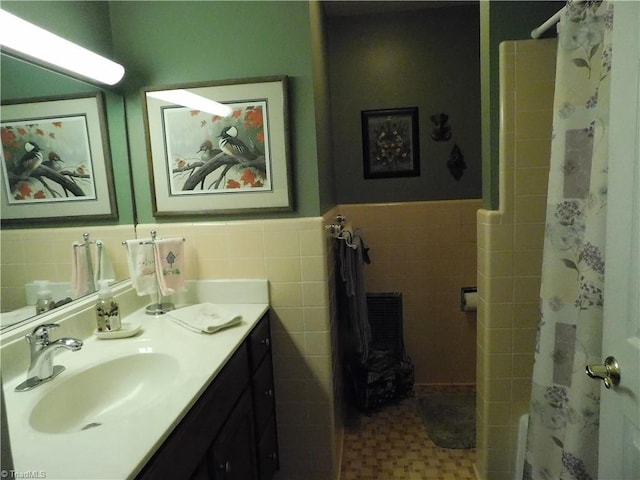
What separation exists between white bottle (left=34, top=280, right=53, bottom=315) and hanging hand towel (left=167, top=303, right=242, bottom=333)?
0.41m

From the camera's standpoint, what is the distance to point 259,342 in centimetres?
152

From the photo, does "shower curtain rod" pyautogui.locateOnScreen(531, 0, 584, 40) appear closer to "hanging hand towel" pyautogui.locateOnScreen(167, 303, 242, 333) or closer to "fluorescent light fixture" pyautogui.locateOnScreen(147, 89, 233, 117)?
"fluorescent light fixture" pyautogui.locateOnScreen(147, 89, 233, 117)

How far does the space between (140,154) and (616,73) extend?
5.59 feet

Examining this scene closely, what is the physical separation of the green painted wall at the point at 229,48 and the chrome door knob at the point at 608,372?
42.7 inches

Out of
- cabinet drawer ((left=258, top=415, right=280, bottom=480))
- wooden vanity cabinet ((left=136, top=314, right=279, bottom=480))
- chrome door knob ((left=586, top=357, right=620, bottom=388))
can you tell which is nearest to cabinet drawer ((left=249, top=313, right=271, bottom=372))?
wooden vanity cabinet ((left=136, top=314, right=279, bottom=480))

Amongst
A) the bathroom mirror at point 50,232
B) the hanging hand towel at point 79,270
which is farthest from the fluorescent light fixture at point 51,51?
the hanging hand towel at point 79,270

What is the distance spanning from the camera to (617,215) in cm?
85

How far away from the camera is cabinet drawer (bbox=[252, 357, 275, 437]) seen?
1.47 meters

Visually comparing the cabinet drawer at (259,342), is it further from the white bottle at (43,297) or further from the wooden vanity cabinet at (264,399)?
the white bottle at (43,297)

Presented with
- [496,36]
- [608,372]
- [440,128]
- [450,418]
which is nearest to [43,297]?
[608,372]

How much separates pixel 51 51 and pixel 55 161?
14.7 inches

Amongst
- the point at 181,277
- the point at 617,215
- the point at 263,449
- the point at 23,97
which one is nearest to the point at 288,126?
the point at 181,277

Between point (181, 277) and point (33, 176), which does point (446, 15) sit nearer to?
point (181, 277)

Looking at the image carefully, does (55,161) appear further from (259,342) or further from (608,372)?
(608,372)
